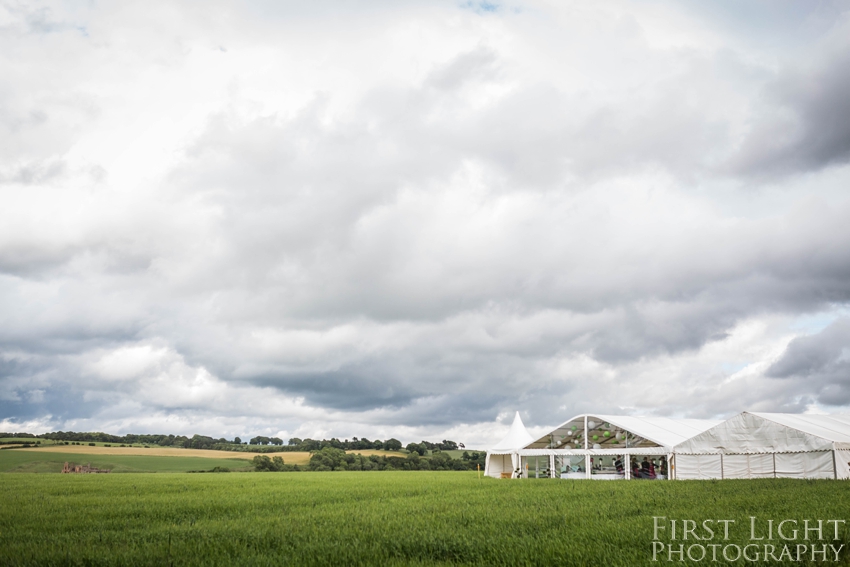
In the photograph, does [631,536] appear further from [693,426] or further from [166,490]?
[693,426]

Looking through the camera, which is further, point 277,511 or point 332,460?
point 332,460

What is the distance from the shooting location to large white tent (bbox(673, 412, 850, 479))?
83.4 feet

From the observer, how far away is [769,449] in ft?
90.7

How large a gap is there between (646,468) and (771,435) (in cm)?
773

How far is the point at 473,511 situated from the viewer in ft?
43.5

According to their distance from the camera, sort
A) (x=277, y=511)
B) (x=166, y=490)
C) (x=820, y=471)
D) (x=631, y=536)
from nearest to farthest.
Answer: (x=631, y=536) → (x=277, y=511) → (x=166, y=490) → (x=820, y=471)

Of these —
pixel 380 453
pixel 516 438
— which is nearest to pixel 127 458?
pixel 380 453

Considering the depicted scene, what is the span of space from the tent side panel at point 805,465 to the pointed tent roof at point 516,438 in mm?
14433

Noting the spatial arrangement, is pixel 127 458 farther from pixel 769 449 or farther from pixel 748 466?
pixel 769 449

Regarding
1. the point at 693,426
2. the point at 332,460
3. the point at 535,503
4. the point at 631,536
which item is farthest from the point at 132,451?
the point at 631,536

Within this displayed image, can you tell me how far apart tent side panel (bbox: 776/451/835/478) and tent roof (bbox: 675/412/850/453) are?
11.8 inches

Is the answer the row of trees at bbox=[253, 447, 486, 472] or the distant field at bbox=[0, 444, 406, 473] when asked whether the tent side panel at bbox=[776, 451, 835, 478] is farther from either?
the distant field at bbox=[0, 444, 406, 473]

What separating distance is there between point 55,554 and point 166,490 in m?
16.0

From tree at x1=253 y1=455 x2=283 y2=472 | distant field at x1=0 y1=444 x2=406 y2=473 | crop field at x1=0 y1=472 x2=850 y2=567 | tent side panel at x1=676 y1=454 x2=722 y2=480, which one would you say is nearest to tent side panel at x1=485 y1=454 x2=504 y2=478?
tent side panel at x1=676 y1=454 x2=722 y2=480
